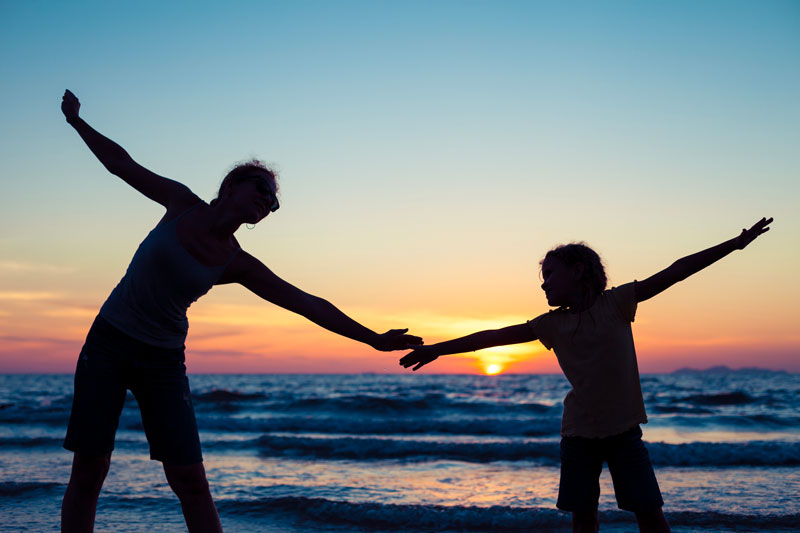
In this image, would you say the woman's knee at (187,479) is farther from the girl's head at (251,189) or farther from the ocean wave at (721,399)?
the ocean wave at (721,399)

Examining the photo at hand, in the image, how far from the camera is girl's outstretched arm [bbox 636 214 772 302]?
3014 millimetres

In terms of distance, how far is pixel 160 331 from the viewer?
2957 millimetres

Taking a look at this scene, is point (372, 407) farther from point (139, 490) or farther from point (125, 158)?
point (125, 158)

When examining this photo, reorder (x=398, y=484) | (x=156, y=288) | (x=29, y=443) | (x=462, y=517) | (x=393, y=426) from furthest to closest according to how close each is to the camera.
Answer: (x=393, y=426) → (x=29, y=443) → (x=398, y=484) → (x=462, y=517) → (x=156, y=288)

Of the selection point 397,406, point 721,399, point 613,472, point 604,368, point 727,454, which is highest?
point 604,368

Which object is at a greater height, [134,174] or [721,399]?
[134,174]

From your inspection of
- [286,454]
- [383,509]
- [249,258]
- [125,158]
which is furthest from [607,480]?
[125,158]

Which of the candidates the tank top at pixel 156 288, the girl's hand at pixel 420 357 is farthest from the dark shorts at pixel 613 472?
the tank top at pixel 156 288

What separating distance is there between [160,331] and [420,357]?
150 cm

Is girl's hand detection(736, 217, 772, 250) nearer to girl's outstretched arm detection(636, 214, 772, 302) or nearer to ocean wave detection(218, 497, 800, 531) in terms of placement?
girl's outstretched arm detection(636, 214, 772, 302)

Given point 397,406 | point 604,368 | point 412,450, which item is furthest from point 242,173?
point 397,406

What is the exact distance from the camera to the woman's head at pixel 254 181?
3039 millimetres

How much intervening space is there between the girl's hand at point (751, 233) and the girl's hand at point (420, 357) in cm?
167

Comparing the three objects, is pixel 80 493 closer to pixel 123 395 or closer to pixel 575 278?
pixel 123 395
